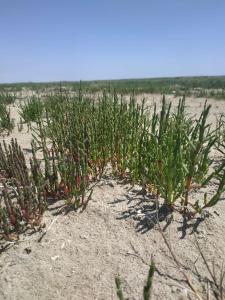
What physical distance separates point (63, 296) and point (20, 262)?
373 millimetres

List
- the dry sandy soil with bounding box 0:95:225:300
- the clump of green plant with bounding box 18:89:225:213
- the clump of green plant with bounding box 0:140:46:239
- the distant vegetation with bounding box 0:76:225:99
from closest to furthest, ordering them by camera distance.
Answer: the dry sandy soil with bounding box 0:95:225:300
the clump of green plant with bounding box 0:140:46:239
the clump of green plant with bounding box 18:89:225:213
the distant vegetation with bounding box 0:76:225:99

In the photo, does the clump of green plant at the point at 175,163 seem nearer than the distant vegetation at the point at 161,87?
Yes

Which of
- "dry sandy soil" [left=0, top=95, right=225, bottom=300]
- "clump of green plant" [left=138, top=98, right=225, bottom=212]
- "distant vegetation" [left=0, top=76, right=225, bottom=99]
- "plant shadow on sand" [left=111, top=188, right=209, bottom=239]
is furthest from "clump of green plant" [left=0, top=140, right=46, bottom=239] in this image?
"distant vegetation" [left=0, top=76, right=225, bottom=99]

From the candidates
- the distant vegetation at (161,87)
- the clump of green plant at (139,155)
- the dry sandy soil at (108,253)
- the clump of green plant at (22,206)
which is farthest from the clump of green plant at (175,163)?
the clump of green plant at (22,206)

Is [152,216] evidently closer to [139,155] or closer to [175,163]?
[175,163]

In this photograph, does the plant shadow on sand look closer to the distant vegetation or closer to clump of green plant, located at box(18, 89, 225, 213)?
clump of green plant, located at box(18, 89, 225, 213)

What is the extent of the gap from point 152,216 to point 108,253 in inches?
17.4

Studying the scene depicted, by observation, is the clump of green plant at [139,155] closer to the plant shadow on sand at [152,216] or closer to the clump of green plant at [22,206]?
the plant shadow on sand at [152,216]

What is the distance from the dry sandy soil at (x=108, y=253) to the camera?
1628 millimetres

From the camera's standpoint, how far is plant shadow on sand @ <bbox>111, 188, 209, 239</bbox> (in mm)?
2037

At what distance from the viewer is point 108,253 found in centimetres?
185

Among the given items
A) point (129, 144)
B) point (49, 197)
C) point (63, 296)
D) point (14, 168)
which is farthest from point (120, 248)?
point (129, 144)

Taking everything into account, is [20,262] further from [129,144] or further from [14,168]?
[129,144]

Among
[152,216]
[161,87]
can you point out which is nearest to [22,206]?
[152,216]
